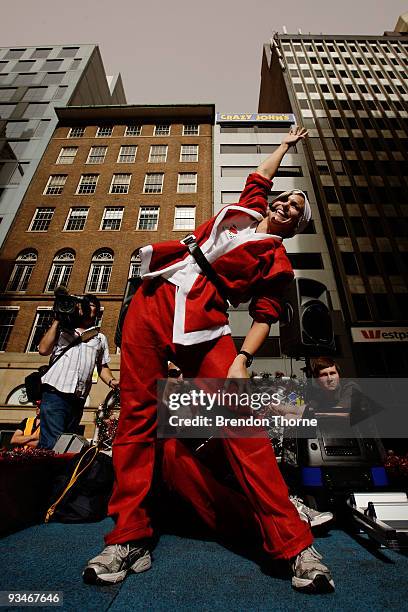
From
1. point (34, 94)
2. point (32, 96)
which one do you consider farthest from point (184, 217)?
point (34, 94)

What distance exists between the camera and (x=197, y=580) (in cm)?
126

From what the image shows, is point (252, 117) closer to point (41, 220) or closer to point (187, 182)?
point (187, 182)

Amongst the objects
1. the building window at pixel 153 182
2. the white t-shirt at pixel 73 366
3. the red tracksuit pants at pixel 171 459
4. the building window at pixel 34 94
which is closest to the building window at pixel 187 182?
the building window at pixel 153 182

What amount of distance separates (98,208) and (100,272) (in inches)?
193

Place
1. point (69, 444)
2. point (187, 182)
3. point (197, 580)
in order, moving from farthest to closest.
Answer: point (187, 182)
point (69, 444)
point (197, 580)

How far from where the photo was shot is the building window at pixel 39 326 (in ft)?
48.3

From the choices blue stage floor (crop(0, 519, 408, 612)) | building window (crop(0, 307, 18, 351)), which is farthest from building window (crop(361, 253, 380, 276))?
building window (crop(0, 307, 18, 351))

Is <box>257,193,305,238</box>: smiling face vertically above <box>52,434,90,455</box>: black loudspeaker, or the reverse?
<box>257,193,305,238</box>: smiling face

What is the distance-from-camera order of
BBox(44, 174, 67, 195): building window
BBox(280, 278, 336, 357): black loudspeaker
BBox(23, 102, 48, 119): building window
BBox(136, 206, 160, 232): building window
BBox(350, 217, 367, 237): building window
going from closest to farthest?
1. BBox(280, 278, 336, 357): black loudspeaker
2. BBox(136, 206, 160, 232): building window
3. BBox(44, 174, 67, 195): building window
4. BBox(350, 217, 367, 237): building window
5. BBox(23, 102, 48, 119): building window

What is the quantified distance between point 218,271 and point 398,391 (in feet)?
64.0

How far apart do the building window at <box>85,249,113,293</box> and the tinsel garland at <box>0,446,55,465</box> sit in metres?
14.8

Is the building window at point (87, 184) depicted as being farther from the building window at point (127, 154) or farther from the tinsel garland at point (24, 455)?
the tinsel garland at point (24, 455)

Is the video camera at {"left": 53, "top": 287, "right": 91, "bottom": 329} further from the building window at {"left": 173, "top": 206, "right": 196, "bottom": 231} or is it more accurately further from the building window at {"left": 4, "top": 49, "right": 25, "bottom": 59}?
the building window at {"left": 4, "top": 49, "right": 25, "bottom": 59}

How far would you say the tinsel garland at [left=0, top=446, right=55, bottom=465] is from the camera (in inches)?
74.7
